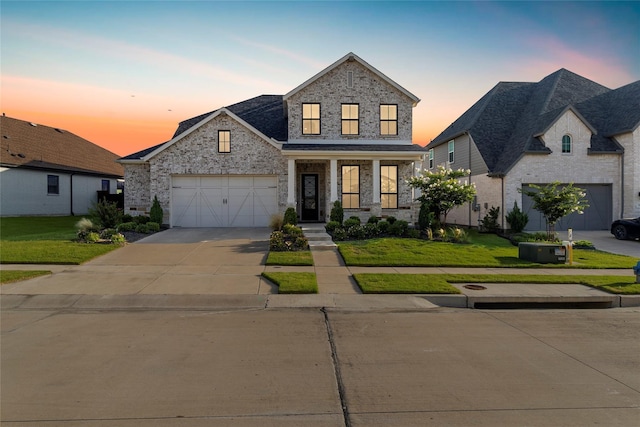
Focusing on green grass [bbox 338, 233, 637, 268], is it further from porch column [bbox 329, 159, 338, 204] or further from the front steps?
porch column [bbox 329, 159, 338, 204]

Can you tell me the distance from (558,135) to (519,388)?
20289 mm

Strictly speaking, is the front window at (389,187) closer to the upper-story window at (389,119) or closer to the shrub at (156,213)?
the upper-story window at (389,119)

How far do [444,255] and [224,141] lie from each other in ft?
41.8

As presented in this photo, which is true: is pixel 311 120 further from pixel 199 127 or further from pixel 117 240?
pixel 117 240

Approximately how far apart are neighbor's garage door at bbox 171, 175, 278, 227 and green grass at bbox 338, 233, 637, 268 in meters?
7.29

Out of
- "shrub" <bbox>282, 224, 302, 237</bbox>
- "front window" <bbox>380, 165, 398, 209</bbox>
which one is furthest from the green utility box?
"front window" <bbox>380, 165, 398, 209</bbox>

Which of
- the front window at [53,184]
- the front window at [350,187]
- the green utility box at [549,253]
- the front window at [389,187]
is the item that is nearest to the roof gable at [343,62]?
the front window at [389,187]

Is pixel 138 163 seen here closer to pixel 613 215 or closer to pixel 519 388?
pixel 519 388

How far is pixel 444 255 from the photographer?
14008 millimetres

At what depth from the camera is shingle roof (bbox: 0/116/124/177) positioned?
27.5m

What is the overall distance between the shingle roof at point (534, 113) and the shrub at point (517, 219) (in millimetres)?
2315

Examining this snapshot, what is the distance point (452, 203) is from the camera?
18.0 meters

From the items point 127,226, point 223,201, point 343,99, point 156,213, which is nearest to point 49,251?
point 127,226

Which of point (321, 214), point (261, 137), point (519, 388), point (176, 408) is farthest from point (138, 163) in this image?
point (519, 388)
